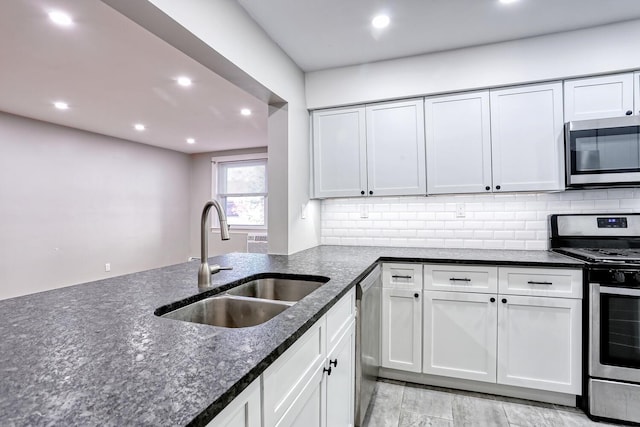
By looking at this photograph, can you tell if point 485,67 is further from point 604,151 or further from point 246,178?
point 246,178

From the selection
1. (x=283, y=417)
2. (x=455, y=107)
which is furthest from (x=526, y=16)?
(x=283, y=417)

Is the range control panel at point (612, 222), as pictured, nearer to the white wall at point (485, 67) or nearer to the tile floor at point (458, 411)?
the white wall at point (485, 67)

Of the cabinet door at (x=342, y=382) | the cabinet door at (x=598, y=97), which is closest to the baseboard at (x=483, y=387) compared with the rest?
the cabinet door at (x=342, y=382)

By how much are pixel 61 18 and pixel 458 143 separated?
286cm

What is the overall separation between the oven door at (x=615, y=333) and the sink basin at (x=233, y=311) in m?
1.93

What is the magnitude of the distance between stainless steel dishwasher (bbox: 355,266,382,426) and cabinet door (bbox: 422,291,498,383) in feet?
1.33

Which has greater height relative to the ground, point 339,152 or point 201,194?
point 339,152

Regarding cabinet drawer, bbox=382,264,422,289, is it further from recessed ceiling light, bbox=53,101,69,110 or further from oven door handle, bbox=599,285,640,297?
recessed ceiling light, bbox=53,101,69,110

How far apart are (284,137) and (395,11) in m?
1.14

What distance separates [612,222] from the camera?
7.72 feet

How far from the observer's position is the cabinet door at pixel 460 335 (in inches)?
85.9

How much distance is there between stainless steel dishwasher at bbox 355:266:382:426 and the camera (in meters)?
1.73

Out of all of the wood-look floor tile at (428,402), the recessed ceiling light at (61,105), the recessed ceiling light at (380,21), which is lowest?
the wood-look floor tile at (428,402)

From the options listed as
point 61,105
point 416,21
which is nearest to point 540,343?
point 416,21
